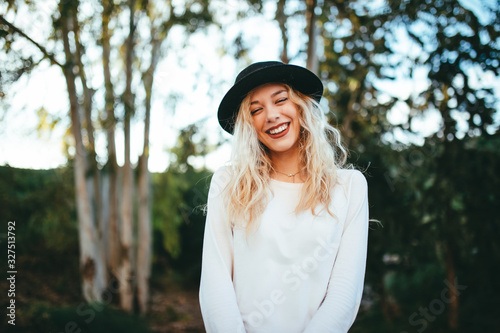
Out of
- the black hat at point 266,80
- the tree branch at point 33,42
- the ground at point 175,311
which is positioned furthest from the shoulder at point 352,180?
the ground at point 175,311

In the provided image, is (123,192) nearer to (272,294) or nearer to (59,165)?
(59,165)

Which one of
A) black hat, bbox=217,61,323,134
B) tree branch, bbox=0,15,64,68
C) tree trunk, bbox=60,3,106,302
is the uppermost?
tree branch, bbox=0,15,64,68

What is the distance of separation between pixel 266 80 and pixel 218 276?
3.27 feet

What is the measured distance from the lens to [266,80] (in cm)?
188

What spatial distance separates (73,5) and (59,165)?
3.02 meters

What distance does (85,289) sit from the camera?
→ 5.82 metres

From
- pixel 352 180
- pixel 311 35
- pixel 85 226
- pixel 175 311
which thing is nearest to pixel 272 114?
pixel 352 180

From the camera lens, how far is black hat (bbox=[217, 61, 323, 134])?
6.01 feet

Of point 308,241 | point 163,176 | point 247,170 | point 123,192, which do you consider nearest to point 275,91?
point 247,170

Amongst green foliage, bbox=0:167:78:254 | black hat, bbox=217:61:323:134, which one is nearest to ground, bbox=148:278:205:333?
green foliage, bbox=0:167:78:254

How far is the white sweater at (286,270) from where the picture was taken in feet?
5.28

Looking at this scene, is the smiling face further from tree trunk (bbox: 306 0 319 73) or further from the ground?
the ground

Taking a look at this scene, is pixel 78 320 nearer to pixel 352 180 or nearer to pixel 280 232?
pixel 280 232

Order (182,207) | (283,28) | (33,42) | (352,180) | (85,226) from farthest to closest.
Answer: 1. (182,207)
2. (85,226)
3. (283,28)
4. (33,42)
5. (352,180)
